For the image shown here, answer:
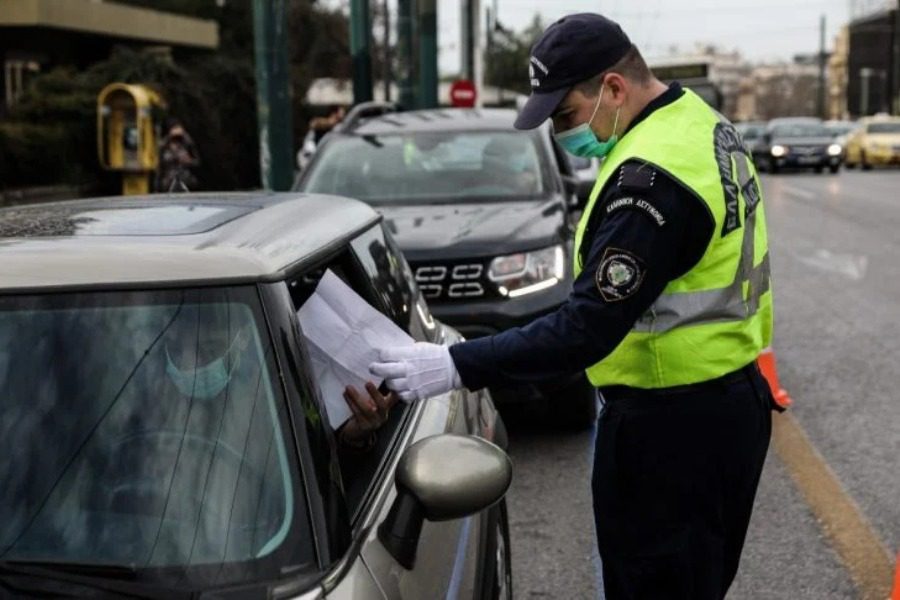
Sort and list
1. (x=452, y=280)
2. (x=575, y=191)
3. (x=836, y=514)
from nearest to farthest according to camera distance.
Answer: (x=836, y=514) → (x=452, y=280) → (x=575, y=191)

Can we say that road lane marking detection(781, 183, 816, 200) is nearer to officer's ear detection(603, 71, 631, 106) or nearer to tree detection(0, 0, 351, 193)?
tree detection(0, 0, 351, 193)

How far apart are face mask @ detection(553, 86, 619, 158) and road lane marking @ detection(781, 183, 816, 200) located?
2531 cm

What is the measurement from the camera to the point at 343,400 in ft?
9.80

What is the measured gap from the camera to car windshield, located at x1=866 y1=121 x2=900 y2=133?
44513mm

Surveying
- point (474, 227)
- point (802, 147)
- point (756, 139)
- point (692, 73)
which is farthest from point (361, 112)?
point (756, 139)

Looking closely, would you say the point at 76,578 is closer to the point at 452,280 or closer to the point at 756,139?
the point at 452,280

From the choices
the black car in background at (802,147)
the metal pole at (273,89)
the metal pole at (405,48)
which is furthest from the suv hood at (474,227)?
the black car in background at (802,147)

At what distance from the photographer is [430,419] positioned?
131 inches

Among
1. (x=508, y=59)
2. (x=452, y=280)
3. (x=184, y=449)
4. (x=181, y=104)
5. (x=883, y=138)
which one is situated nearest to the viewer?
(x=184, y=449)

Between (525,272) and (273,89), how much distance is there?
735 cm

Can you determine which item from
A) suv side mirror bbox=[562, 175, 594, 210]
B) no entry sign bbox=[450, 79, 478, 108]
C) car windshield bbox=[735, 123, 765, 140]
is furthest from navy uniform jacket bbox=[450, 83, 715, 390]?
car windshield bbox=[735, 123, 765, 140]

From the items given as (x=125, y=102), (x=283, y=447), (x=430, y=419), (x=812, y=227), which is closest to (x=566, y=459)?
(x=430, y=419)

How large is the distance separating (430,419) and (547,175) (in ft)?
16.5

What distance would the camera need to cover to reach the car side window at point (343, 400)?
9.02ft
